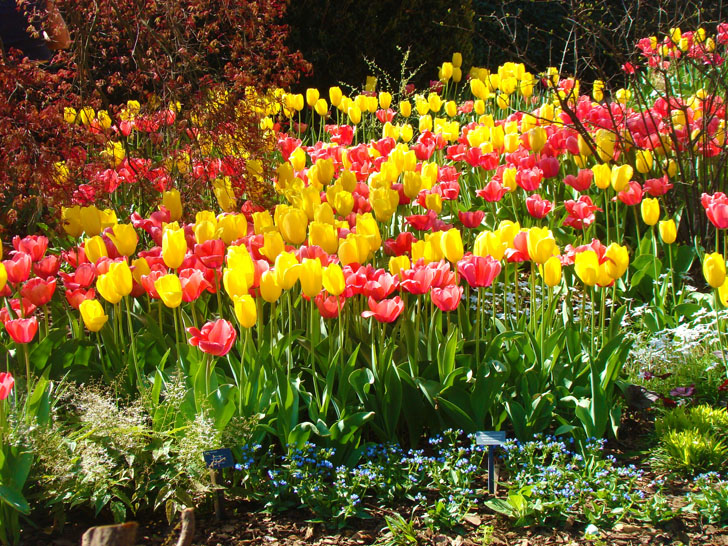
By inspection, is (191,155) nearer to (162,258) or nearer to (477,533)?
(162,258)

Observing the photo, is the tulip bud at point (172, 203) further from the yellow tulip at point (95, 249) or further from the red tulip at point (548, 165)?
the red tulip at point (548, 165)

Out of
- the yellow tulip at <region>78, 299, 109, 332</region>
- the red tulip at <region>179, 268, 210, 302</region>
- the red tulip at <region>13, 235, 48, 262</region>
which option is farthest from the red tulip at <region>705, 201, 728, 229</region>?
the red tulip at <region>13, 235, 48, 262</region>

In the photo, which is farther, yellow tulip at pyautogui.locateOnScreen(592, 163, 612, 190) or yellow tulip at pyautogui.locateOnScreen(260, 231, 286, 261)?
yellow tulip at pyautogui.locateOnScreen(592, 163, 612, 190)

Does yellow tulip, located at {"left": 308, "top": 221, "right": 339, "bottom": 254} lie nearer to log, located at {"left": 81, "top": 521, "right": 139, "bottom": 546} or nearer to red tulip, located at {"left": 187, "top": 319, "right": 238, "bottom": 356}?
red tulip, located at {"left": 187, "top": 319, "right": 238, "bottom": 356}

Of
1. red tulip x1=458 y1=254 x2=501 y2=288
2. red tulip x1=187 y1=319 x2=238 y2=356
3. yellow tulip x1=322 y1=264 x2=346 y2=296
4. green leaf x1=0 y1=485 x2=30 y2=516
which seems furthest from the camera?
red tulip x1=458 y1=254 x2=501 y2=288

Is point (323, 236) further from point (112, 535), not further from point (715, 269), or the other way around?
point (112, 535)

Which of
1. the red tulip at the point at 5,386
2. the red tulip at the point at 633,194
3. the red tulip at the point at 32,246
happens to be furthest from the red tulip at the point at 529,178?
the red tulip at the point at 5,386

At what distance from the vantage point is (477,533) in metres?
2.27

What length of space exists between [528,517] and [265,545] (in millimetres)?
743

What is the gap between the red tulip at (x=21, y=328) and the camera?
7.76ft

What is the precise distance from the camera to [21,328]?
2379 mm

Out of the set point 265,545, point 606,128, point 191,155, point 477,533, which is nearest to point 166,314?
point 191,155

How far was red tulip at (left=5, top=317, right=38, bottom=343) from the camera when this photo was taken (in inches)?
93.1

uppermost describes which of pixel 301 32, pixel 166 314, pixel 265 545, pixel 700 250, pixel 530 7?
pixel 530 7
